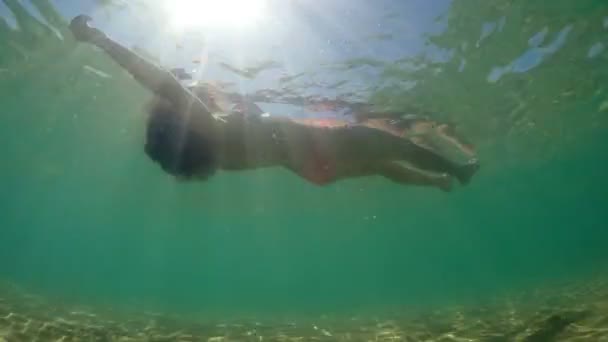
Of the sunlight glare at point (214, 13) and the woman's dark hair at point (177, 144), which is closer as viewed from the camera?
the woman's dark hair at point (177, 144)

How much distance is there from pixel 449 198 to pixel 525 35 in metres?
36.7

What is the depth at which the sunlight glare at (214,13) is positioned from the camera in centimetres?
1238

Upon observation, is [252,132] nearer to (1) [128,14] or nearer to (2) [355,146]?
(2) [355,146]

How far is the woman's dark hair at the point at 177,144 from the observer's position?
7.04 meters

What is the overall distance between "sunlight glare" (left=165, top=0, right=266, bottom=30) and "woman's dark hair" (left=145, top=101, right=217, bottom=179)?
639 centimetres

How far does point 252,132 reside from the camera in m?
7.88

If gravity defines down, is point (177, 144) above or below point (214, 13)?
below

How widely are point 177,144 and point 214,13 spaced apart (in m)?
7.13

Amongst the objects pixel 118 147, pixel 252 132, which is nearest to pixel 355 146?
pixel 252 132

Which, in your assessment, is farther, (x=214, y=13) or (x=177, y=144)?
(x=214, y=13)

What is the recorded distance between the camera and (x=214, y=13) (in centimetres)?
1273

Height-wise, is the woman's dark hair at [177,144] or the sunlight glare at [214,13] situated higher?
the sunlight glare at [214,13]

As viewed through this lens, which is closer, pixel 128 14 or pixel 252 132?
pixel 252 132

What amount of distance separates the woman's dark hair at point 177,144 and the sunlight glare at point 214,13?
21.0ft
